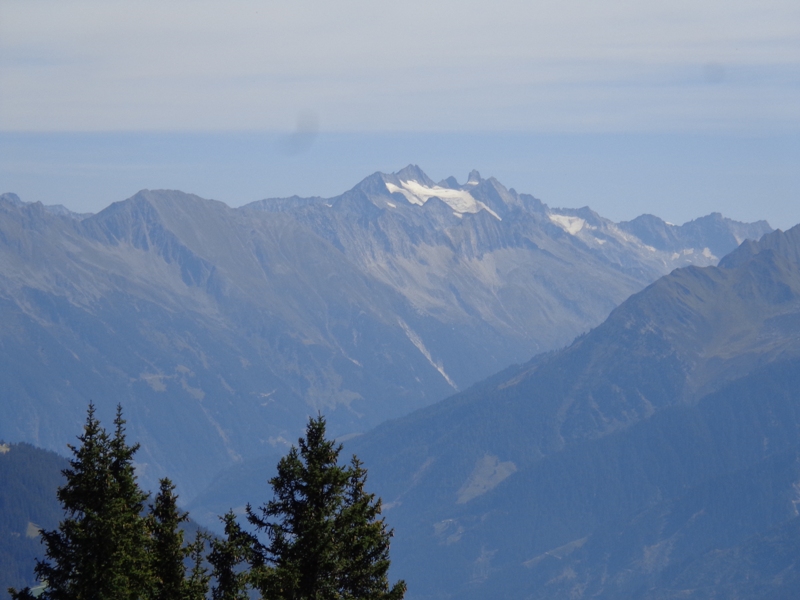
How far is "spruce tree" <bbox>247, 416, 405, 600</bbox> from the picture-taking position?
3784 cm

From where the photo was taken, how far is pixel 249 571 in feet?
127

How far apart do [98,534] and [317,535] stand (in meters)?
6.40

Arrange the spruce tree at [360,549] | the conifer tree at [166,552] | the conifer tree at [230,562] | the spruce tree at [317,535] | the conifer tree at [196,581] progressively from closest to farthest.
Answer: the conifer tree at [196,581] < the conifer tree at [166,552] < the spruce tree at [317,535] < the conifer tree at [230,562] < the spruce tree at [360,549]

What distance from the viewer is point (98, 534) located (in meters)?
35.8

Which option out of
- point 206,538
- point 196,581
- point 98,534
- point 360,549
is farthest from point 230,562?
point 98,534

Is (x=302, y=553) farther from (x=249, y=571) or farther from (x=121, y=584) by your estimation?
(x=121, y=584)

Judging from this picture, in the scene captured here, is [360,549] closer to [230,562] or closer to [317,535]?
[317,535]

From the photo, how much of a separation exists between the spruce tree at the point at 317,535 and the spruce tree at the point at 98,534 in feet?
12.0

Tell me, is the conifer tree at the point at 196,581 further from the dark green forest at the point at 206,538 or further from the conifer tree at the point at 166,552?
the conifer tree at the point at 166,552

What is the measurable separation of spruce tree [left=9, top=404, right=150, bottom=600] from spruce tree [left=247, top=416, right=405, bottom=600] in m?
3.66

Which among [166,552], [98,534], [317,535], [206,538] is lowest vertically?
[317,535]

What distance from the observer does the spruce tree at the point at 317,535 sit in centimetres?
3784

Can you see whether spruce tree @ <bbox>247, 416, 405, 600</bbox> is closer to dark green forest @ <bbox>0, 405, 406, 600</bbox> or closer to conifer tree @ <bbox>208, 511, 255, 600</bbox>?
dark green forest @ <bbox>0, 405, 406, 600</bbox>

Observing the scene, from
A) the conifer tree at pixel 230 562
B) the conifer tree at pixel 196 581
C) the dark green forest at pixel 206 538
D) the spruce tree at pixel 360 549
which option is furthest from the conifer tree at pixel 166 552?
the spruce tree at pixel 360 549
